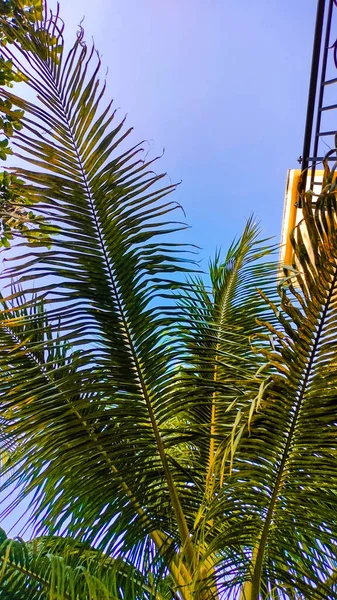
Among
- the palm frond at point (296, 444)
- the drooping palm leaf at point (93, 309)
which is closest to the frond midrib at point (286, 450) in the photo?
the palm frond at point (296, 444)

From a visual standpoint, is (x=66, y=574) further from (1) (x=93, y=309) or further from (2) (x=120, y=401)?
(1) (x=93, y=309)

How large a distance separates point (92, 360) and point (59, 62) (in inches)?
42.5

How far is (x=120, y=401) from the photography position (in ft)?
5.76

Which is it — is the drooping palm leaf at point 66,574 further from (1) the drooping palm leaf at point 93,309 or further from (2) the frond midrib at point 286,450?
(2) the frond midrib at point 286,450

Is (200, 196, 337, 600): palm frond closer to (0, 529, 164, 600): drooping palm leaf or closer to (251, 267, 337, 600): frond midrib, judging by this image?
(251, 267, 337, 600): frond midrib

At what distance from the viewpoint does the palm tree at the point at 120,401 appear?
1.65 meters

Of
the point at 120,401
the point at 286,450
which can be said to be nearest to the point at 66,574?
the point at 120,401

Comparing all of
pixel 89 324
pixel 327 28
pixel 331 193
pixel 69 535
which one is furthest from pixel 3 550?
pixel 327 28

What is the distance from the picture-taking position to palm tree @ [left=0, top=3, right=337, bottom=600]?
1652mm

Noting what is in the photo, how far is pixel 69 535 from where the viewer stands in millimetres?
1836

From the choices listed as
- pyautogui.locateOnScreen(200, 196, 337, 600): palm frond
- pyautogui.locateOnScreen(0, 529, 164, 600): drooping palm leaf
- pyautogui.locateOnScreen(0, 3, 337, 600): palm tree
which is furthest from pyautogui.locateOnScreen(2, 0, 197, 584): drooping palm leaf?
pyautogui.locateOnScreen(200, 196, 337, 600): palm frond

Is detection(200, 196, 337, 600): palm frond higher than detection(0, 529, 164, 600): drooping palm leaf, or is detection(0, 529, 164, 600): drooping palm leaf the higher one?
detection(200, 196, 337, 600): palm frond

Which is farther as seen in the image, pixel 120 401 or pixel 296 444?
pixel 120 401

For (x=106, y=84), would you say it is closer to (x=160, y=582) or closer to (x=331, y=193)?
(x=331, y=193)
